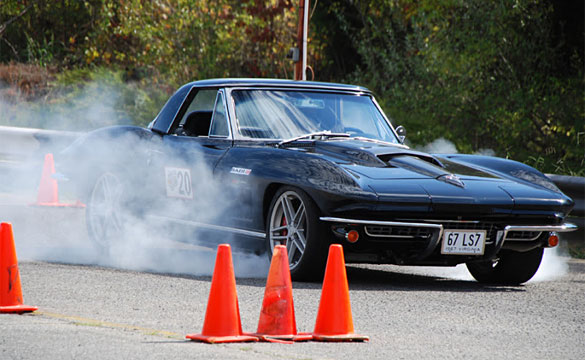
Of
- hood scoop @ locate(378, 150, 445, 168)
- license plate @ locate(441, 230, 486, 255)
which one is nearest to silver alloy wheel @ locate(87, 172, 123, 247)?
hood scoop @ locate(378, 150, 445, 168)

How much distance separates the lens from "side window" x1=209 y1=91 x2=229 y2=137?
8.49 m

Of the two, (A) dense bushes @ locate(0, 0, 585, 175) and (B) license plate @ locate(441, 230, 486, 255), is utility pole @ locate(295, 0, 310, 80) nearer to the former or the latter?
(A) dense bushes @ locate(0, 0, 585, 175)

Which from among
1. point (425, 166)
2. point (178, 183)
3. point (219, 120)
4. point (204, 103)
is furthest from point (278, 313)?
point (204, 103)

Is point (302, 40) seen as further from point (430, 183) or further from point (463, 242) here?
point (463, 242)

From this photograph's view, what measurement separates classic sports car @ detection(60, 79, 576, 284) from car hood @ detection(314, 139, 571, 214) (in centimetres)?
1

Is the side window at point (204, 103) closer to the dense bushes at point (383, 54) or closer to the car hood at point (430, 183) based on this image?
the car hood at point (430, 183)

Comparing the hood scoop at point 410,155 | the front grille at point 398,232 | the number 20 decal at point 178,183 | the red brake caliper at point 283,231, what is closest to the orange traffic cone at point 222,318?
the front grille at point 398,232

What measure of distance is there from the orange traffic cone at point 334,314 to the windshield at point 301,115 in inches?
125

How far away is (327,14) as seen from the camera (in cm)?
2538

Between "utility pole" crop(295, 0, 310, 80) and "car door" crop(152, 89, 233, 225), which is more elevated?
"utility pole" crop(295, 0, 310, 80)

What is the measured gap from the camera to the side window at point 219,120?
27.9 ft

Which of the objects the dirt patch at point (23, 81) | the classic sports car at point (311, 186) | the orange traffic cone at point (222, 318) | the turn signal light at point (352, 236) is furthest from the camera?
the dirt patch at point (23, 81)

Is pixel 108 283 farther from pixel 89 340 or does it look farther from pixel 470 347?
pixel 470 347

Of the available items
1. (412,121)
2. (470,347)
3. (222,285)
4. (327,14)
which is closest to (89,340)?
(222,285)
